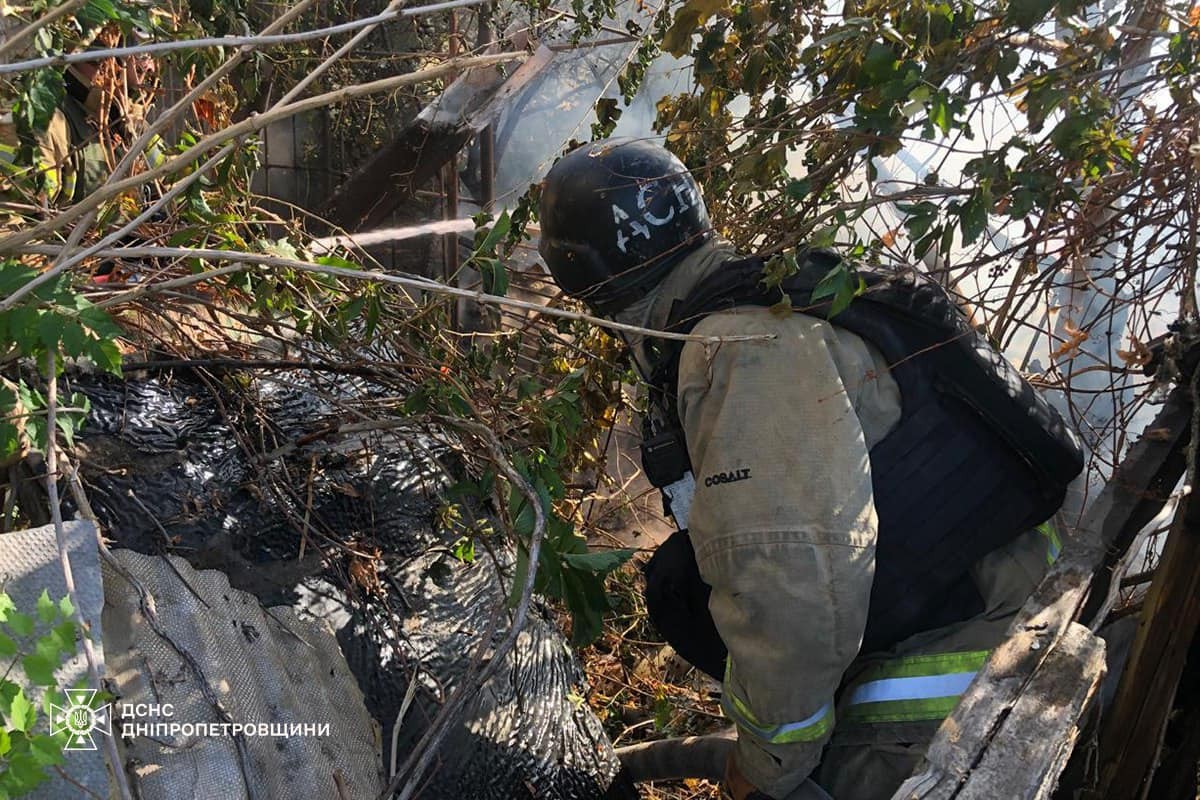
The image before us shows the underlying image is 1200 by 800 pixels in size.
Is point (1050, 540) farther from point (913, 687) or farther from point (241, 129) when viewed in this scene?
point (241, 129)

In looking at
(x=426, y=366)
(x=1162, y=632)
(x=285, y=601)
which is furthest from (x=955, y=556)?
(x=285, y=601)

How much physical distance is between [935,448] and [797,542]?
429mm

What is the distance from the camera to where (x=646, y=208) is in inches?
85.6

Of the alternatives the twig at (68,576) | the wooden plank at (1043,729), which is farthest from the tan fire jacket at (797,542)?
the twig at (68,576)

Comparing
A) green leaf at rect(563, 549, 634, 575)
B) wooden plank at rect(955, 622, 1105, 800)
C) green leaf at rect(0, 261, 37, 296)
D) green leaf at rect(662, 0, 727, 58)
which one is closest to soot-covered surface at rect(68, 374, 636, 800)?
green leaf at rect(563, 549, 634, 575)

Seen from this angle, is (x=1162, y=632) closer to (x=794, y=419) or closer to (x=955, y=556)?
(x=955, y=556)

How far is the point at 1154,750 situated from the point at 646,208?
1.53 meters

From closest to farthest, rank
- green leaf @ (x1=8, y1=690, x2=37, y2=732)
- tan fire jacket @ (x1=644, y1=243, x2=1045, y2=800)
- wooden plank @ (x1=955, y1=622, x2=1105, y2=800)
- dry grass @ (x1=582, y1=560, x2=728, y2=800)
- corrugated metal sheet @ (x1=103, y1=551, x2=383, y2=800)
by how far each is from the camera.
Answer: green leaf @ (x1=8, y1=690, x2=37, y2=732) < wooden plank @ (x1=955, y1=622, x2=1105, y2=800) < corrugated metal sheet @ (x1=103, y1=551, x2=383, y2=800) < tan fire jacket @ (x1=644, y1=243, x2=1045, y2=800) < dry grass @ (x1=582, y1=560, x2=728, y2=800)

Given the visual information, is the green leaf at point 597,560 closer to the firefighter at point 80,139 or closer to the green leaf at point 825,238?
the green leaf at point 825,238

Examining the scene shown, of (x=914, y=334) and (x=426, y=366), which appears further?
(x=426, y=366)

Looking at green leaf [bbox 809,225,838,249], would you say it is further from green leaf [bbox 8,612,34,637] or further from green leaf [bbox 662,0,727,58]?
green leaf [bbox 8,612,34,637]

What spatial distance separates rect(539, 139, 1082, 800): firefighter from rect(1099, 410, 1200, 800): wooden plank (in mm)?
254

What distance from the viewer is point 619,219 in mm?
2162

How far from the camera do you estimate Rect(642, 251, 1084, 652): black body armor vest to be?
1974 millimetres
